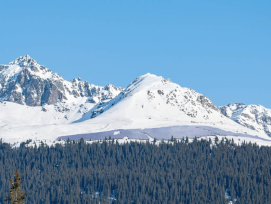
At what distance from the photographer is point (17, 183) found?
89.2 metres

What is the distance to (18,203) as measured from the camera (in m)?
89.8

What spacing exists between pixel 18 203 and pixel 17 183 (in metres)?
2.89
